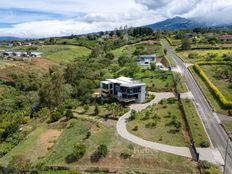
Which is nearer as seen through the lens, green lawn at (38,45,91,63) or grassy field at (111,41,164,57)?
grassy field at (111,41,164,57)

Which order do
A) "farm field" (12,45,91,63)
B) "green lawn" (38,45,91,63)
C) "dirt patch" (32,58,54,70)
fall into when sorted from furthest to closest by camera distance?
"green lawn" (38,45,91,63) → "farm field" (12,45,91,63) → "dirt patch" (32,58,54,70)

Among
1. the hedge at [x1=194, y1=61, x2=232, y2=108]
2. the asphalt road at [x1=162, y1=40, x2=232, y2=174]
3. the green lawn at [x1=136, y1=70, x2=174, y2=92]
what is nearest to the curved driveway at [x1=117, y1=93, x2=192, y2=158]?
the asphalt road at [x1=162, y1=40, x2=232, y2=174]

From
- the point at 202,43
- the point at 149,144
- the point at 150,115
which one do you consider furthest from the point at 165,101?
the point at 202,43

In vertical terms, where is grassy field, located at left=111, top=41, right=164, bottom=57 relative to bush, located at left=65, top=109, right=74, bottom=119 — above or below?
above

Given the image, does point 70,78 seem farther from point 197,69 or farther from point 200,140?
point 200,140

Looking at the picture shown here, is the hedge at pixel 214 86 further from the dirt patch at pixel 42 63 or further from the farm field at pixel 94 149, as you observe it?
the dirt patch at pixel 42 63

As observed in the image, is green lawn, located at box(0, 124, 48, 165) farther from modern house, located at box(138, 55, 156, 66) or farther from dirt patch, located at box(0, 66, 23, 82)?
modern house, located at box(138, 55, 156, 66)
